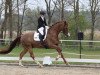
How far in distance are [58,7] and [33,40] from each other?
1278 inches

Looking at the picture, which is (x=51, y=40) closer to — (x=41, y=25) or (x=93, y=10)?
(x=41, y=25)

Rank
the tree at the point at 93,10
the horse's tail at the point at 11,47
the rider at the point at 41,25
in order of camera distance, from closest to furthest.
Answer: the rider at the point at 41,25 < the horse's tail at the point at 11,47 < the tree at the point at 93,10

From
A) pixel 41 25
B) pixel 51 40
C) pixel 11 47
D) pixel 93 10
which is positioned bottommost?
pixel 93 10

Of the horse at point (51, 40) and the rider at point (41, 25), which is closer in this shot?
the rider at point (41, 25)

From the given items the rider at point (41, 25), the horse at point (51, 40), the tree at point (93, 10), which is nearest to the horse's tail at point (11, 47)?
the horse at point (51, 40)

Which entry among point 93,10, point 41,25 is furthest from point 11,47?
point 93,10

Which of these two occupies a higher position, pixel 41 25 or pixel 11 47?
pixel 41 25

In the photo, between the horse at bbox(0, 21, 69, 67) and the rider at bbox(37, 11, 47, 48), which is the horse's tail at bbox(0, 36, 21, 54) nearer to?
the horse at bbox(0, 21, 69, 67)

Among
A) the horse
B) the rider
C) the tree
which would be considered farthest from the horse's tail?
the tree

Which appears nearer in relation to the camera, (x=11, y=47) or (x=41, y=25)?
(x=41, y=25)

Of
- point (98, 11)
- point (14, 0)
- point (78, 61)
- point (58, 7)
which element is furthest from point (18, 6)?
point (78, 61)

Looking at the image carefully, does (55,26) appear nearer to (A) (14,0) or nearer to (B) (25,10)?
(A) (14,0)

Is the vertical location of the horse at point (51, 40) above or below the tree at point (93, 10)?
above

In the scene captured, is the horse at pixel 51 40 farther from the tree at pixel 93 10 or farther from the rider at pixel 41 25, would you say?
the tree at pixel 93 10
